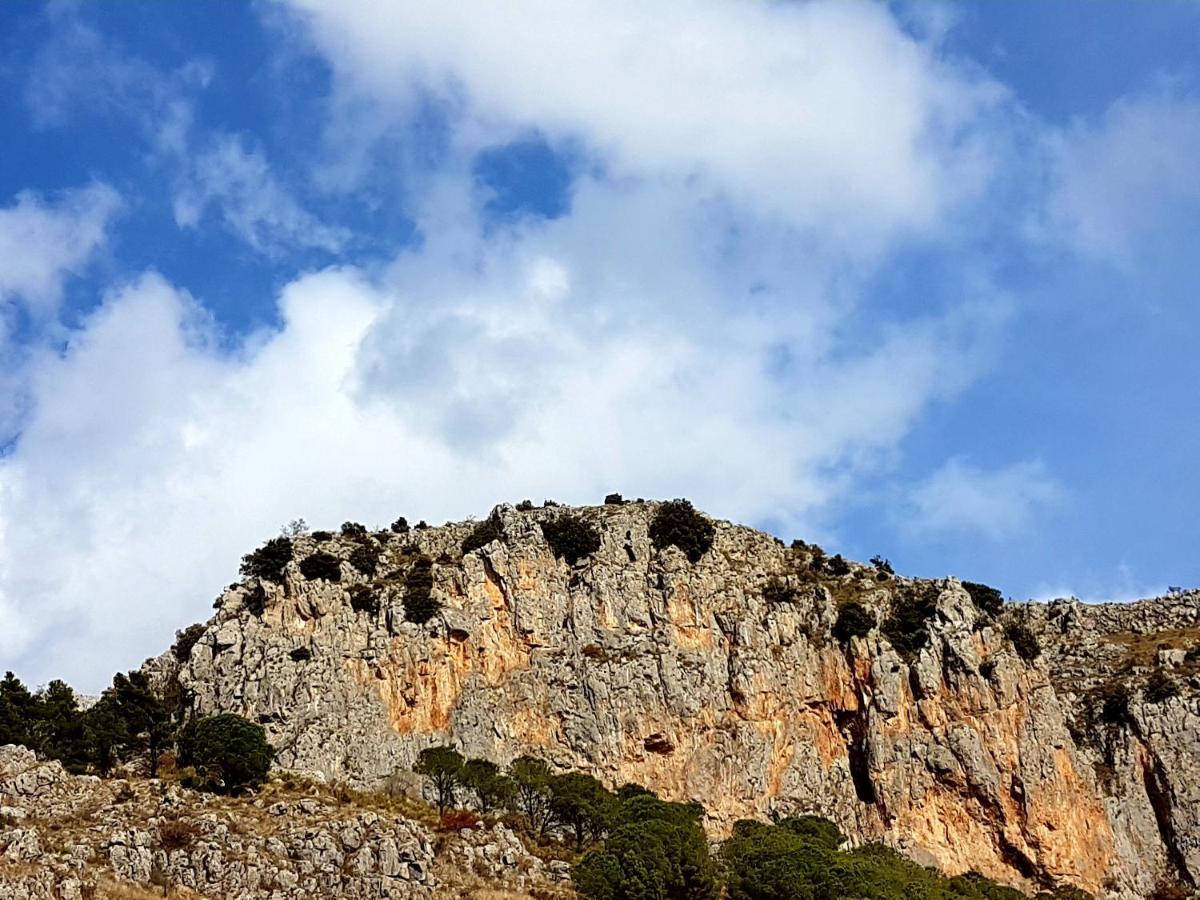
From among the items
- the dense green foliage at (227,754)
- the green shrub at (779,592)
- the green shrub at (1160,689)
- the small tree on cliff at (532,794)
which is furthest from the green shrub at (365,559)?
the green shrub at (1160,689)

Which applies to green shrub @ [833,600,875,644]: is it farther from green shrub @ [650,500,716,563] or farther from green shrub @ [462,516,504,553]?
green shrub @ [462,516,504,553]

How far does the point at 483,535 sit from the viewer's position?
100 metres

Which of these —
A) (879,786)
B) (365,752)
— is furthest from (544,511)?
(879,786)

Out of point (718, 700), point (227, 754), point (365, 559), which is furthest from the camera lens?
point (365, 559)

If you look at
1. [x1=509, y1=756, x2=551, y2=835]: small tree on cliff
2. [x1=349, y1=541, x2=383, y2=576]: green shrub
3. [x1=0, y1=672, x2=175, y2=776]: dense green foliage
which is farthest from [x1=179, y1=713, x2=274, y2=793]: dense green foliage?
[x1=349, y1=541, x2=383, y2=576]: green shrub

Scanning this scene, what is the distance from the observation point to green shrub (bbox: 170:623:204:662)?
314ft

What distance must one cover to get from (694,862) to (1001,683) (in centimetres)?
3668

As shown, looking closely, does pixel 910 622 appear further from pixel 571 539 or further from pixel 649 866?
pixel 649 866

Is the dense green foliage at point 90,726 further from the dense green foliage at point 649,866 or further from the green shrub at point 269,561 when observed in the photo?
the dense green foliage at point 649,866

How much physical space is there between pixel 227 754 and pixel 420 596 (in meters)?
23.7

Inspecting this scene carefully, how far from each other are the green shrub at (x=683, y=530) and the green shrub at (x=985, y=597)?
22266 mm

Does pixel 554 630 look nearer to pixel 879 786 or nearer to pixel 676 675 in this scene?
pixel 676 675

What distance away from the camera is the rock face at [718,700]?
89188mm

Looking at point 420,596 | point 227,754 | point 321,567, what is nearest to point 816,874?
point 227,754
